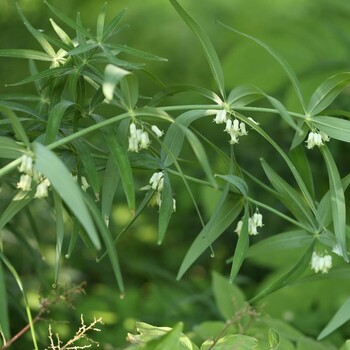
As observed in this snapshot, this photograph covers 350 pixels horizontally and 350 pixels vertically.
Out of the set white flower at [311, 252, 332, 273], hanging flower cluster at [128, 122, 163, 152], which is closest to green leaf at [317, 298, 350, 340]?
white flower at [311, 252, 332, 273]

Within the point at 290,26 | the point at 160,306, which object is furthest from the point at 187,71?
the point at 160,306

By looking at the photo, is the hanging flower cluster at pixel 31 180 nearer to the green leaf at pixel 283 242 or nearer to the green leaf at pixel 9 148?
the green leaf at pixel 9 148

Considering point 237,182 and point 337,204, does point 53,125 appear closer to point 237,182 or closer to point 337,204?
point 237,182

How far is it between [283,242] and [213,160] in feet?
3.37

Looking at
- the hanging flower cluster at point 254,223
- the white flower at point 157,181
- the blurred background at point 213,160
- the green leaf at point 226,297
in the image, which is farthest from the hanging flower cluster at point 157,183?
the blurred background at point 213,160

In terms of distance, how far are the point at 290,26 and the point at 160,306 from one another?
0.79 m

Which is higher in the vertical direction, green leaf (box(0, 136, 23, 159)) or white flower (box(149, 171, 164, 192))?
green leaf (box(0, 136, 23, 159))

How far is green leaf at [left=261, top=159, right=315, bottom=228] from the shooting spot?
0.87 meters

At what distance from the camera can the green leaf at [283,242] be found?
91 centimetres

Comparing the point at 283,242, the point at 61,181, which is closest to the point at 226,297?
the point at 283,242

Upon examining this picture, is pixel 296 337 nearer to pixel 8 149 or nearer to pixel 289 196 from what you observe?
pixel 289 196

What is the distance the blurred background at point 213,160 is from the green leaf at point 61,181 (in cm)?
80

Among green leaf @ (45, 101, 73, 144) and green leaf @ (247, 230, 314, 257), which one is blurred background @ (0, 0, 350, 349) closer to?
green leaf @ (247, 230, 314, 257)

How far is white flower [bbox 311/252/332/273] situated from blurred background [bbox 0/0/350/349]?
0.57 m
